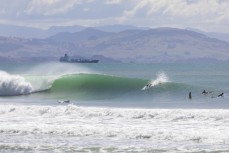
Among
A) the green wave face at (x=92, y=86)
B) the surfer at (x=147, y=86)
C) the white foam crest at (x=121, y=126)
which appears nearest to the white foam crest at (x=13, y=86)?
the green wave face at (x=92, y=86)

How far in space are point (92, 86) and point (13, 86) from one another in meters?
6.99

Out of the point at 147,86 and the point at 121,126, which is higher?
the point at 147,86

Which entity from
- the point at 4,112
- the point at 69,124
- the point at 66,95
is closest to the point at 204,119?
the point at 69,124

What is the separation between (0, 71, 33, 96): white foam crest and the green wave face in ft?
7.31

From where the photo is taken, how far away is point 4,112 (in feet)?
112

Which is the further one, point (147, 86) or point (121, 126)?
point (147, 86)

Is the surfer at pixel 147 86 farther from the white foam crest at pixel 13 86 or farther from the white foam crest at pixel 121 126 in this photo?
the white foam crest at pixel 121 126

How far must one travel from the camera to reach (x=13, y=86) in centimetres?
5547

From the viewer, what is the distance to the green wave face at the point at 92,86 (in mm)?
51844

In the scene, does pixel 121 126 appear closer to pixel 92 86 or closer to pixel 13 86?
pixel 92 86

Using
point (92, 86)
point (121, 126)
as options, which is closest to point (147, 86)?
point (92, 86)

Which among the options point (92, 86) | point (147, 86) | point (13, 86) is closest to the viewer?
point (147, 86)

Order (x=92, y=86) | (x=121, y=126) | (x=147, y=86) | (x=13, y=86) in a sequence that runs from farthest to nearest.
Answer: (x=92, y=86) < (x=13, y=86) < (x=147, y=86) < (x=121, y=126)

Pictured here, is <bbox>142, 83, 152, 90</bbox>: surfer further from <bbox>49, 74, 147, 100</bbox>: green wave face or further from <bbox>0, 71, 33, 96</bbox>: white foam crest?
<bbox>0, 71, 33, 96</bbox>: white foam crest
